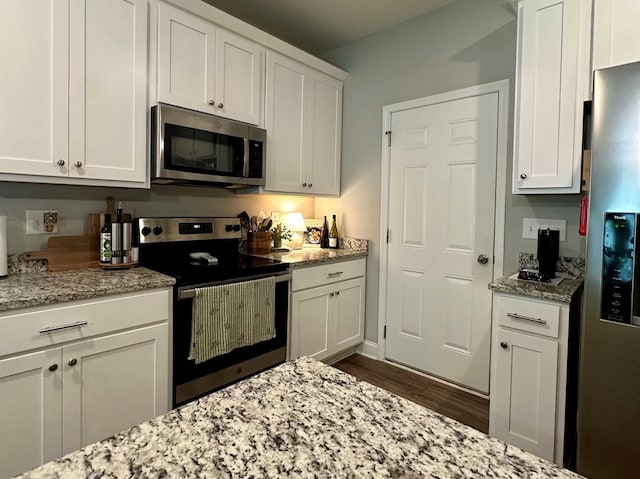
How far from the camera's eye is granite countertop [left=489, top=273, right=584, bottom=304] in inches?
65.5

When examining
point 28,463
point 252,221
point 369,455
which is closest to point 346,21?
point 252,221

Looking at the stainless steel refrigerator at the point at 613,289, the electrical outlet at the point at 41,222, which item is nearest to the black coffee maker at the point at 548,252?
the stainless steel refrigerator at the point at 613,289

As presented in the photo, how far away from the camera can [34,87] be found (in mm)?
1610

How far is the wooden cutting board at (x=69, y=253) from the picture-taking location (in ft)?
6.16

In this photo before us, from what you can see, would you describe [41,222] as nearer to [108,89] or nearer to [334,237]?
[108,89]

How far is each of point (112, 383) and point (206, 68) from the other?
180 cm

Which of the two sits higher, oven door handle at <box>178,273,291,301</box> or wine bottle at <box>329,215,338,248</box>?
wine bottle at <box>329,215,338,248</box>

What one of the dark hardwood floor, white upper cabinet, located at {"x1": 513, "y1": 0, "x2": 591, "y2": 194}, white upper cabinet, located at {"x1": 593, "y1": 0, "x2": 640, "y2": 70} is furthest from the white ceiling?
the dark hardwood floor

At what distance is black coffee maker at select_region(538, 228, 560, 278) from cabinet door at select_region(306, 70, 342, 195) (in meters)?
1.68

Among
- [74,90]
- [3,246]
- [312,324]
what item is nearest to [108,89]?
[74,90]

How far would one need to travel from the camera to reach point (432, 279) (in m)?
2.75

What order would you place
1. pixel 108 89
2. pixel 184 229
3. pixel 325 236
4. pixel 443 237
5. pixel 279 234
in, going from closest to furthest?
pixel 108 89 < pixel 184 229 < pixel 443 237 < pixel 279 234 < pixel 325 236

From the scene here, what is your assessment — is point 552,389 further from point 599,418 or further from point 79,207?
point 79,207

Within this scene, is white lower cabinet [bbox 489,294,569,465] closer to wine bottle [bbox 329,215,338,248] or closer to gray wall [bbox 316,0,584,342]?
gray wall [bbox 316,0,584,342]
